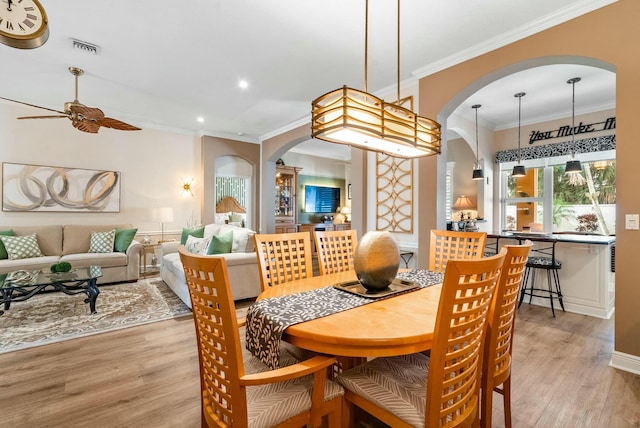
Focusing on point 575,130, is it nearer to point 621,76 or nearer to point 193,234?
point 621,76

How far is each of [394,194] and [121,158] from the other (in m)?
4.89

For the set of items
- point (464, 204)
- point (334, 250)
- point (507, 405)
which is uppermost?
point (464, 204)

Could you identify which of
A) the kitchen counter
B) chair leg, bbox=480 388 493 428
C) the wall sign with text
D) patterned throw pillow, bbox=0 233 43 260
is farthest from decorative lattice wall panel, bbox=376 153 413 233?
patterned throw pillow, bbox=0 233 43 260

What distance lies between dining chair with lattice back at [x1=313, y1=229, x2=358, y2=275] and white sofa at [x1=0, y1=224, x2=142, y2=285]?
12.5 ft

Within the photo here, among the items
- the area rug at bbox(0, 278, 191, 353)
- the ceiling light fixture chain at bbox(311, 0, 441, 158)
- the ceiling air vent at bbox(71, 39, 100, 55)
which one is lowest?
the area rug at bbox(0, 278, 191, 353)

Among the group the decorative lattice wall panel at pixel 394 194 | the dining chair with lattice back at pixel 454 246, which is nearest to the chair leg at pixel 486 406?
the dining chair with lattice back at pixel 454 246

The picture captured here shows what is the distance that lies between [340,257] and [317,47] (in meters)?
2.19

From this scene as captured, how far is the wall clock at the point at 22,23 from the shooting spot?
1.61 m

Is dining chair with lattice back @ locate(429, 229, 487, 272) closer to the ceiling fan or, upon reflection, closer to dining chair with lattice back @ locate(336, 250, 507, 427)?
Answer: dining chair with lattice back @ locate(336, 250, 507, 427)

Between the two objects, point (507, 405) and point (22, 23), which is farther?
point (22, 23)

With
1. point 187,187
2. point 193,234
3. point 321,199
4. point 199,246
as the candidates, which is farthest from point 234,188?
point 199,246

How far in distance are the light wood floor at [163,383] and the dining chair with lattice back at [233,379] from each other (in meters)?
0.83

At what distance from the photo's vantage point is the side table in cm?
553

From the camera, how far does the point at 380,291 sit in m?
1.72
